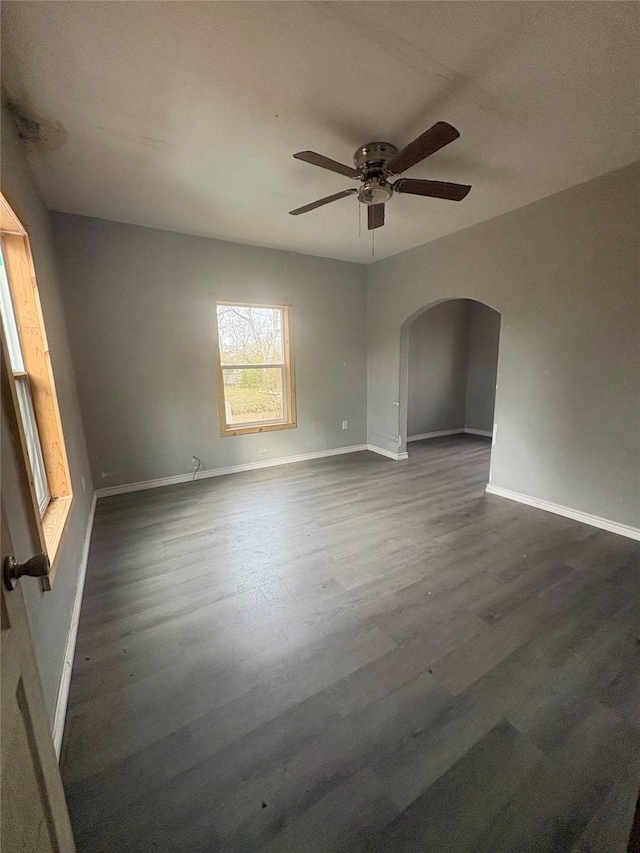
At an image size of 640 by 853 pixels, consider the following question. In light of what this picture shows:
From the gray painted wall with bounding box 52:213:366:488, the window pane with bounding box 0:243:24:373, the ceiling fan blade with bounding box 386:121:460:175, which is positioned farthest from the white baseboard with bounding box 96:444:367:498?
the ceiling fan blade with bounding box 386:121:460:175

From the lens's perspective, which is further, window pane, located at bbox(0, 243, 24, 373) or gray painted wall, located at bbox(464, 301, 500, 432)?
gray painted wall, located at bbox(464, 301, 500, 432)

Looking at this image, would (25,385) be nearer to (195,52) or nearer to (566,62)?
(195,52)

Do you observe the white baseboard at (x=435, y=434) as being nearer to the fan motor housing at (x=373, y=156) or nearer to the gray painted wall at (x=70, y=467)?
the fan motor housing at (x=373, y=156)

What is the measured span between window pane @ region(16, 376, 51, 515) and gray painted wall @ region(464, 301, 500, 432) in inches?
233

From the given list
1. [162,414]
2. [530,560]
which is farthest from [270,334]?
[530,560]

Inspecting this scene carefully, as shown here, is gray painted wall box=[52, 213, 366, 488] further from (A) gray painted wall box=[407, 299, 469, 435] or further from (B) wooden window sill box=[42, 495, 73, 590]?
(A) gray painted wall box=[407, 299, 469, 435]

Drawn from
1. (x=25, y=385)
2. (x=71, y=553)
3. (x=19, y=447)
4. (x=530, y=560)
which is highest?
(x=25, y=385)

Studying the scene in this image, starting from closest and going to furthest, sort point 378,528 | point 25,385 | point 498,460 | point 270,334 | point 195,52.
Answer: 1. point 195,52
2. point 25,385
3. point 378,528
4. point 498,460
5. point 270,334

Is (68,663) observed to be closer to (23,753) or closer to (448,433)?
(23,753)

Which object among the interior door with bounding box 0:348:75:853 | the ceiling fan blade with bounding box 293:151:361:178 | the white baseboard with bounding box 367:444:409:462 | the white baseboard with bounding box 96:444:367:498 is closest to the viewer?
the interior door with bounding box 0:348:75:853

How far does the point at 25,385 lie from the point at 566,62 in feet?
10.4

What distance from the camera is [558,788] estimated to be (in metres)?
1.09

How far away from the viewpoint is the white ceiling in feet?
4.32

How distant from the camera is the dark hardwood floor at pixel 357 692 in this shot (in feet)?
3.35
